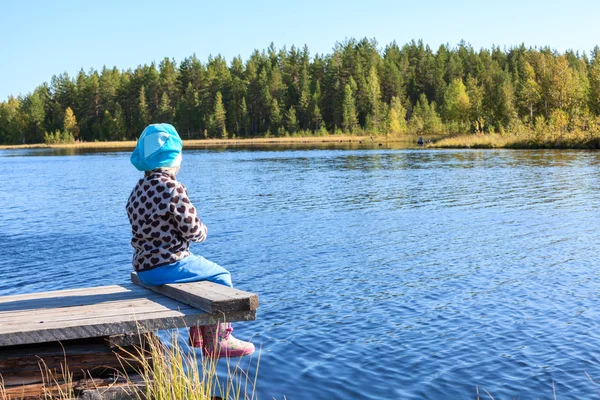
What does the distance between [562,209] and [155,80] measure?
14110cm

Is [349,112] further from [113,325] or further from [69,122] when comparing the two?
[113,325]

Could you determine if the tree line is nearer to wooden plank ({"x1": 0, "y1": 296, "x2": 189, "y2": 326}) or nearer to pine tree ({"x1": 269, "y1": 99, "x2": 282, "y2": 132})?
pine tree ({"x1": 269, "y1": 99, "x2": 282, "y2": 132})

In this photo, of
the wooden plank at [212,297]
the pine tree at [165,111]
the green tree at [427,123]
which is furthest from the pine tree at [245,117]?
the wooden plank at [212,297]

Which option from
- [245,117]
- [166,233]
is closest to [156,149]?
[166,233]

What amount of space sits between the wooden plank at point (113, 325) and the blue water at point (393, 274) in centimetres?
257

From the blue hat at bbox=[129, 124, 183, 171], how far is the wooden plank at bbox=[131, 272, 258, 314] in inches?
42.4

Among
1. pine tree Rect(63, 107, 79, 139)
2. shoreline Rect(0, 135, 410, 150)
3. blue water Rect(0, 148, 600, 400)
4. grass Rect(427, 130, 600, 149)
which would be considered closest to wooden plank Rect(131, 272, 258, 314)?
blue water Rect(0, 148, 600, 400)

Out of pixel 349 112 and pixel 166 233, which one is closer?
pixel 166 233

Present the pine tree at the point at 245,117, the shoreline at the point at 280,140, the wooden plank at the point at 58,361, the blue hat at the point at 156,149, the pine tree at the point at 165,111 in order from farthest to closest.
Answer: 1. the pine tree at the point at 165,111
2. the pine tree at the point at 245,117
3. the shoreline at the point at 280,140
4. the blue hat at the point at 156,149
5. the wooden plank at the point at 58,361

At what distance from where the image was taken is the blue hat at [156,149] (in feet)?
19.0

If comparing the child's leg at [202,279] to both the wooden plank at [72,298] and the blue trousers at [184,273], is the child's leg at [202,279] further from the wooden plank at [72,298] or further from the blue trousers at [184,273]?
the wooden plank at [72,298]

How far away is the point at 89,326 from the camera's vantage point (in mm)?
4578

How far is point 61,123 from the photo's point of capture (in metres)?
160

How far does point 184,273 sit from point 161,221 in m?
0.49
